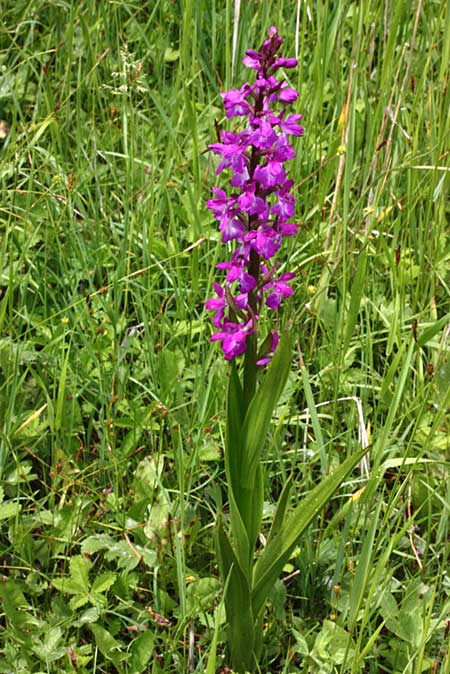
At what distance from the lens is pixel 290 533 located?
4.86ft

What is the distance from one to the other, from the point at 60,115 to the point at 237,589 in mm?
1569

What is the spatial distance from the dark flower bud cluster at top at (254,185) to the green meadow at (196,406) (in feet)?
0.85

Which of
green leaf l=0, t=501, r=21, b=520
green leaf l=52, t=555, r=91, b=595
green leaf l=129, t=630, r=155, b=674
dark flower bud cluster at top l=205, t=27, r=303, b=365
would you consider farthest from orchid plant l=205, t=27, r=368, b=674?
green leaf l=0, t=501, r=21, b=520

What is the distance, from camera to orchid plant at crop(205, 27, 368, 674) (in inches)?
52.1

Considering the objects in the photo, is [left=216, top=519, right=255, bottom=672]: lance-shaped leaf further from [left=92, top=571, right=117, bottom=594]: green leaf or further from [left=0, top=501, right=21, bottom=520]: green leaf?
[left=0, top=501, right=21, bottom=520]: green leaf

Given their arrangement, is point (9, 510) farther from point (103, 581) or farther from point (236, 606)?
point (236, 606)

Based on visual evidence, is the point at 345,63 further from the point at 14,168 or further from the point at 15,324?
the point at 15,324

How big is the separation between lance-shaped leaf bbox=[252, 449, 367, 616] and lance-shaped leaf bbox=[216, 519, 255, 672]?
0.09 feet

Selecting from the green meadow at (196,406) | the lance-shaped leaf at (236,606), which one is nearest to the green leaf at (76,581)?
the green meadow at (196,406)

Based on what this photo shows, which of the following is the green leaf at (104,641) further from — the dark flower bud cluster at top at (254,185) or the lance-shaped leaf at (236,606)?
the dark flower bud cluster at top at (254,185)

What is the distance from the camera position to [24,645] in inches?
61.9

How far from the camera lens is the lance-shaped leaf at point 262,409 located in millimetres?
Answer: 1328

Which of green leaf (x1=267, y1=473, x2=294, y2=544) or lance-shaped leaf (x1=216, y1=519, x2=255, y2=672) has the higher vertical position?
green leaf (x1=267, y1=473, x2=294, y2=544)

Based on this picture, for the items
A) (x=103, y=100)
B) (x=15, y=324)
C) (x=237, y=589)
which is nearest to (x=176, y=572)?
(x=237, y=589)
